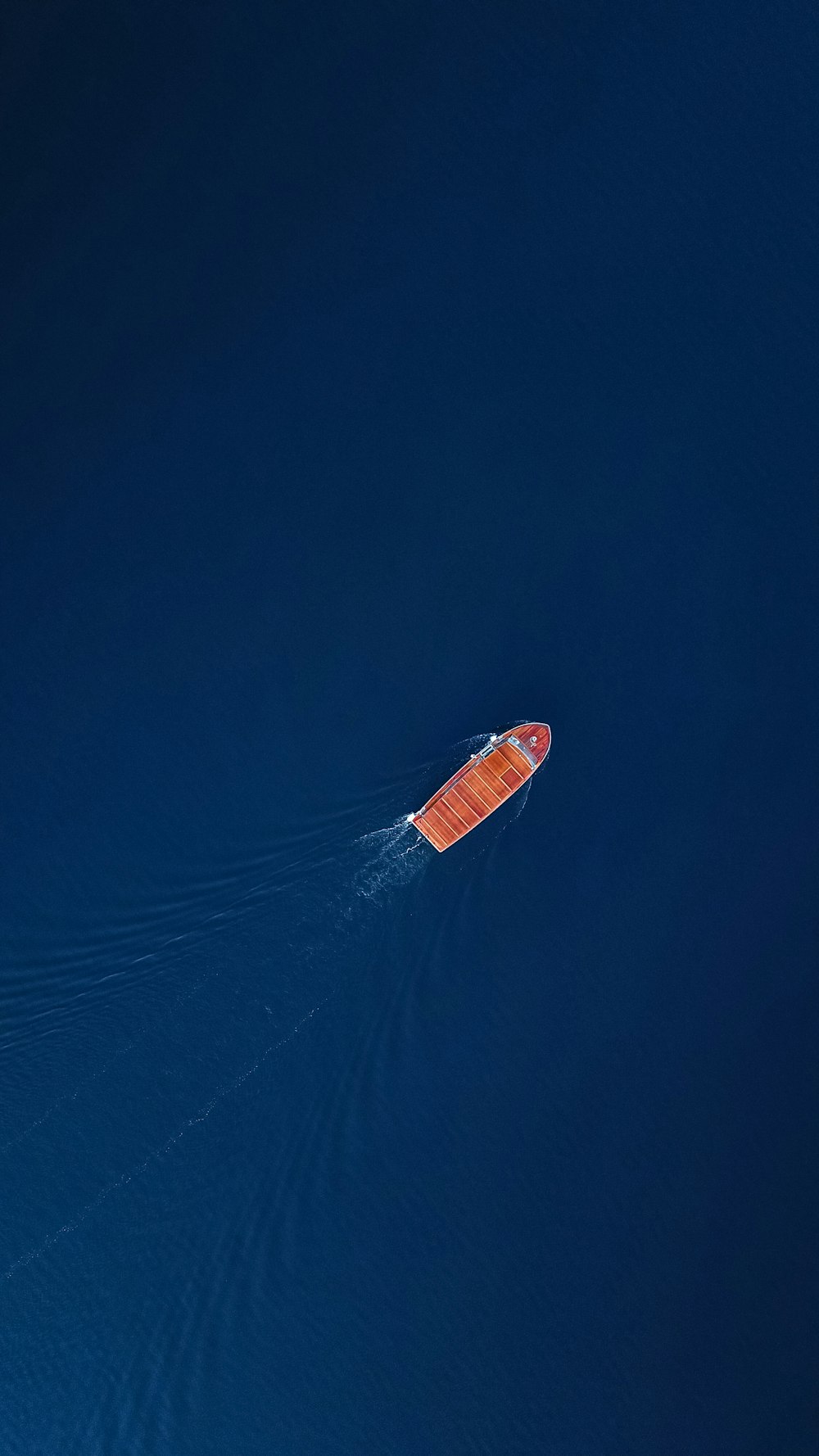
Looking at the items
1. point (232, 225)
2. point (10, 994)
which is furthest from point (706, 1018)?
point (232, 225)

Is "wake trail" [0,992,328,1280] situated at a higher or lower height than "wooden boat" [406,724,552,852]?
lower

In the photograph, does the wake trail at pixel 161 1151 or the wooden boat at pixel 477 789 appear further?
the wooden boat at pixel 477 789

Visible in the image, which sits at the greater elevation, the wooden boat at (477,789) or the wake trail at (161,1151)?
the wooden boat at (477,789)

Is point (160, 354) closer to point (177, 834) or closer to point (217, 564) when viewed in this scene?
point (217, 564)

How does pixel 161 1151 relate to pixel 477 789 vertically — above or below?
below

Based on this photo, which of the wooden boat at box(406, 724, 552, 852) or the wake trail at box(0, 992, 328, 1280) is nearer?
the wake trail at box(0, 992, 328, 1280)

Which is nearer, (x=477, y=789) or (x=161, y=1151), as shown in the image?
Answer: (x=161, y=1151)

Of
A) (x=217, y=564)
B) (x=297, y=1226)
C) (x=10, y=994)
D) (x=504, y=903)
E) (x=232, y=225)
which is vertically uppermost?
(x=232, y=225)

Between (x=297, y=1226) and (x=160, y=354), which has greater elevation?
(x=160, y=354)
